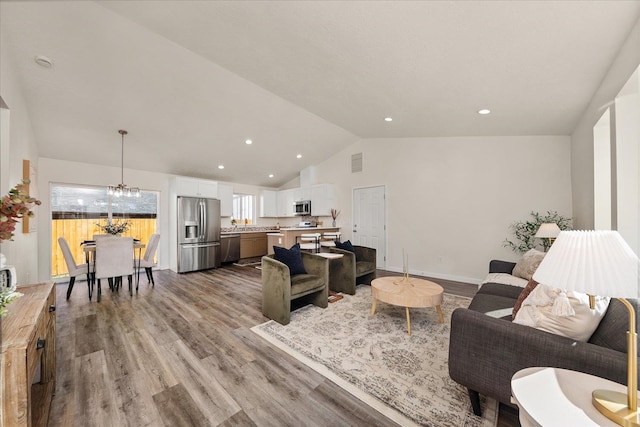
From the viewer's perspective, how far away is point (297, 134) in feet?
17.7

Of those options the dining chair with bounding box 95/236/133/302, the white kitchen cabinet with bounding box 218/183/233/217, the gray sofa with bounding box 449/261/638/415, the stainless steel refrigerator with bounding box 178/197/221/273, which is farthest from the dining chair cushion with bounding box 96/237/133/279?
the gray sofa with bounding box 449/261/638/415

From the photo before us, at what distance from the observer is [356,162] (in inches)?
245

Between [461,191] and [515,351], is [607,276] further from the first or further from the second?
[461,191]

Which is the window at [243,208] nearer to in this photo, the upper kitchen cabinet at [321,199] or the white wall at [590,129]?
the upper kitchen cabinet at [321,199]

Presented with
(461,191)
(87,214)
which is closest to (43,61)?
(87,214)

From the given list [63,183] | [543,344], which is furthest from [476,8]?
[63,183]

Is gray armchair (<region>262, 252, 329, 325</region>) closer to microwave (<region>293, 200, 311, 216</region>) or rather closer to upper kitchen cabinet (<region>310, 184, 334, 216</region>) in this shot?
upper kitchen cabinet (<region>310, 184, 334, 216</region>)

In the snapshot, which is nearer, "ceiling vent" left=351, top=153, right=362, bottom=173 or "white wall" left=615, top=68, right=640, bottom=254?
"white wall" left=615, top=68, right=640, bottom=254

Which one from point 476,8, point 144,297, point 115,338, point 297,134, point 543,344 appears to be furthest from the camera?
point 297,134

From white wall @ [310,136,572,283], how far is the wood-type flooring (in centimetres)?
345

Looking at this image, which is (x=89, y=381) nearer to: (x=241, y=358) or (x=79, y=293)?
(x=241, y=358)

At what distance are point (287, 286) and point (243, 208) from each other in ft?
18.2

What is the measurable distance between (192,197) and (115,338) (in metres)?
3.73

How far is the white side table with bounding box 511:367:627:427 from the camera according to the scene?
2.70 ft
